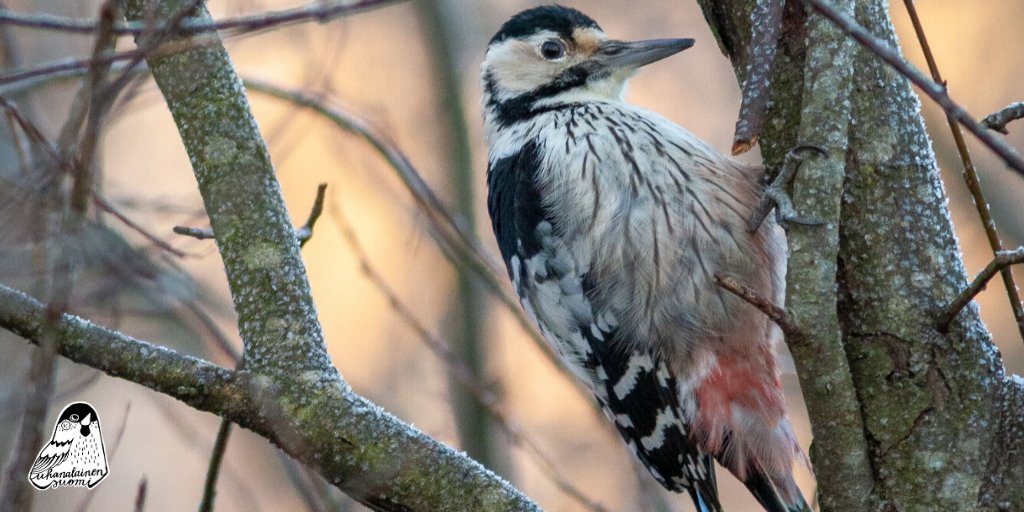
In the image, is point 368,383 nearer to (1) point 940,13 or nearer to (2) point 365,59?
(2) point 365,59

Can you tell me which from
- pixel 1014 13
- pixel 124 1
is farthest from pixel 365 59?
pixel 124 1

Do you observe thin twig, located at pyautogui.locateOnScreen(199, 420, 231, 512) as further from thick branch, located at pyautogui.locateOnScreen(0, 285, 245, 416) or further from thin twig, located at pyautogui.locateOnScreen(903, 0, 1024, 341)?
thin twig, located at pyautogui.locateOnScreen(903, 0, 1024, 341)

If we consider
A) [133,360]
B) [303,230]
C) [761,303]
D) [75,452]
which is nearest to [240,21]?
[133,360]

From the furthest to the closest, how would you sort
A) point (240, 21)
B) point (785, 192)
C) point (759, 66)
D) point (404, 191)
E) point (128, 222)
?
Answer: point (404, 191) < point (128, 222) < point (785, 192) < point (759, 66) < point (240, 21)

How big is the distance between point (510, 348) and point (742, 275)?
377 centimetres

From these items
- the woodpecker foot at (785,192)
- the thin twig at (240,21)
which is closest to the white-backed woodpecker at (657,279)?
the woodpecker foot at (785,192)

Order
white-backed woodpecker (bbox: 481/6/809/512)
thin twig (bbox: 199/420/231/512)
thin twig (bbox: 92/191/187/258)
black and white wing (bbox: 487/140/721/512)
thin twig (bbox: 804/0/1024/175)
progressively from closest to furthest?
1. thin twig (bbox: 804/0/1024/175)
2. thin twig (bbox: 199/420/231/512)
3. thin twig (bbox: 92/191/187/258)
4. white-backed woodpecker (bbox: 481/6/809/512)
5. black and white wing (bbox: 487/140/721/512)

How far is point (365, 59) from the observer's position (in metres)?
6.53

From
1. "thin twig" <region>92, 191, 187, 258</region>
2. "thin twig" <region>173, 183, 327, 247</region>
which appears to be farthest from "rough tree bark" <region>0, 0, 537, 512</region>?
"thin twig" <region>92, 191, 187, 258</region>

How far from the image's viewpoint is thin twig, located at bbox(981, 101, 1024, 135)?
6.08 feet

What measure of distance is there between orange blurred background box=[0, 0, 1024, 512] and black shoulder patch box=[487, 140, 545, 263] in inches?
53.2

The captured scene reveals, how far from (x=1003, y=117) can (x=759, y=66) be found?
482 mm

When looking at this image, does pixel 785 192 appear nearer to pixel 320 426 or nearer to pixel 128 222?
pixel 320 426

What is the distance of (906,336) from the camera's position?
6.72 feet
